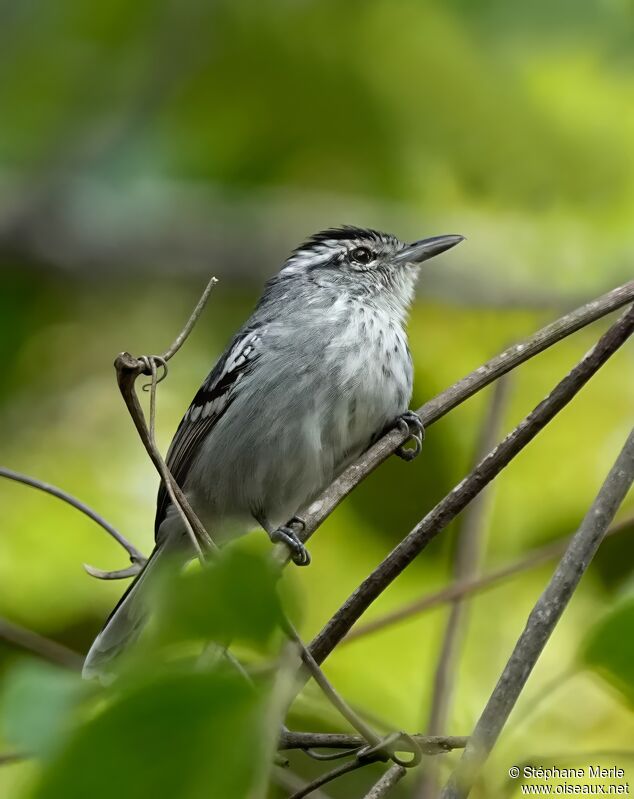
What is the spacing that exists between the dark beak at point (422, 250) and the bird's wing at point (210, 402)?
0.84 m

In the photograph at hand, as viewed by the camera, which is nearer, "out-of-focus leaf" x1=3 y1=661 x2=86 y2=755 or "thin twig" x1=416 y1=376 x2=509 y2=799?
"out-of-focus leaf" x1=3 y1=661 x2=86 y2=755

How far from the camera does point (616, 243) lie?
18.0 feet

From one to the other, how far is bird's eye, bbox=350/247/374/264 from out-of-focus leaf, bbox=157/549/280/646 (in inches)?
154

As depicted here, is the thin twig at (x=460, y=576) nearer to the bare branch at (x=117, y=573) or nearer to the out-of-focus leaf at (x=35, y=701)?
the out-of-focus leaf at (x=35, y=701)

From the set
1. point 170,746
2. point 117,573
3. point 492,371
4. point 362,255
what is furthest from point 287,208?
point 170,746

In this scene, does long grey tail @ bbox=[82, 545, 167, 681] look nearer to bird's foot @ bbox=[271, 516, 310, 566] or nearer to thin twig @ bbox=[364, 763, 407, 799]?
bird's foot @ bbox=[271, 516, 310, 566]

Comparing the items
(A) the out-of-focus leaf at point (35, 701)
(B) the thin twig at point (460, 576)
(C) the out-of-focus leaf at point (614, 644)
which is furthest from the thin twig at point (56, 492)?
(C) the out-of-focus leaf at point (614, 644)

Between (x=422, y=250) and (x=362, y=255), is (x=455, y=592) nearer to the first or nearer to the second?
(x=422, y=250)

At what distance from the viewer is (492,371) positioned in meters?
2.58

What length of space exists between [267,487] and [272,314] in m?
0.81

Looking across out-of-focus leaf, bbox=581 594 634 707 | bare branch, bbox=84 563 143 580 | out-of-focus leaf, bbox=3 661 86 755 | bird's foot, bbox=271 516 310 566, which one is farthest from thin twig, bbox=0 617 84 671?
out-of-focus leaf, bbox=581 594 634 707

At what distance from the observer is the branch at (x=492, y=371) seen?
243cm

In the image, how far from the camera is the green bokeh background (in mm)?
4480

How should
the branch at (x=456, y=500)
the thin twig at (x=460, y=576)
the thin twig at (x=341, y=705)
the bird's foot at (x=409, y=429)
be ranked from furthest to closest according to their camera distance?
the bird's foot at (x=409, y=429)
the thin twig at (x=460, y=576)
the branch at (x=456, y=500)
the thin twig at (x=341, y=705)
